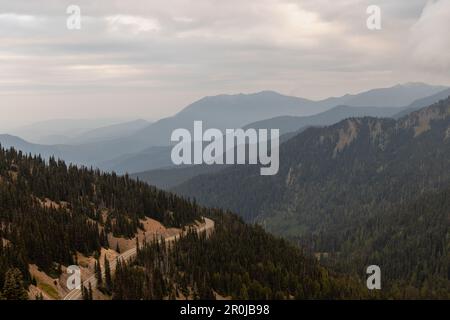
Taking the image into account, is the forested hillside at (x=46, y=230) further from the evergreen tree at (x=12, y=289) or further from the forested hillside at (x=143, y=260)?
the evergreen tree at (x=12, y=289)

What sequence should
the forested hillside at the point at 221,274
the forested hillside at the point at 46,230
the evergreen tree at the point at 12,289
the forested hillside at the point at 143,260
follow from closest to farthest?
the evergreen tree at the point at 12,289 < the forested hillside at the point at 143,260 < the forested hillside at the point at 46,230 < the forested hillside at the point at 221,274

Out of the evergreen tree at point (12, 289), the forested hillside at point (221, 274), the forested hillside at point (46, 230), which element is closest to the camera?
the evergreen tree at point (12, 289)

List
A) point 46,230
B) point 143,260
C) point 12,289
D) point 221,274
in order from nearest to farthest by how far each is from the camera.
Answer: point 12,289 → point 143,260 → point 46,230 → point 221,274

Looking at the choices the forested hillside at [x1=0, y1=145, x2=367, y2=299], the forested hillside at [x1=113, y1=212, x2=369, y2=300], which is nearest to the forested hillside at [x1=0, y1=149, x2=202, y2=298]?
the forested hillside at [x1=0, y1=145, x2=367, y2=299]

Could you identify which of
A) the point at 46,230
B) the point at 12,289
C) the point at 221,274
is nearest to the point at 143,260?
the point at 221,274

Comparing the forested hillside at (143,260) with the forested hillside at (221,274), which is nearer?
the forested hillside at (143,260)

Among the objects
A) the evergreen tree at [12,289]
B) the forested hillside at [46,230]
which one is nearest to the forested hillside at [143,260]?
the forested hillside at [46,230]

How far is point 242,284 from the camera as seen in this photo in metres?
150

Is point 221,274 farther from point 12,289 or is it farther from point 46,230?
point 12,289

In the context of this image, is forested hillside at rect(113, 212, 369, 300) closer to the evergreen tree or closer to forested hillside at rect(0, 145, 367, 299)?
forested hillside at rect(0, 145, 367, 299)
